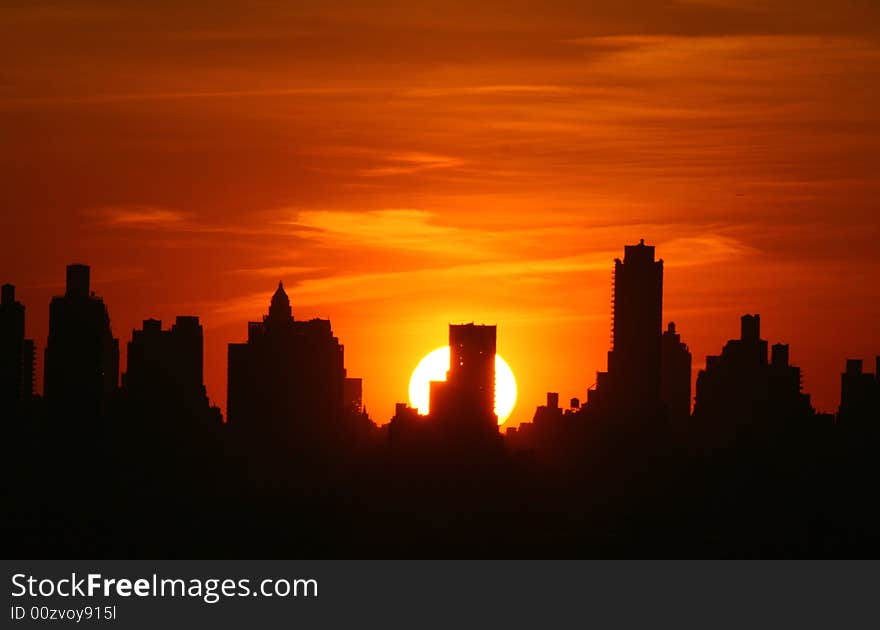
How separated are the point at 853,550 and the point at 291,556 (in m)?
54.1

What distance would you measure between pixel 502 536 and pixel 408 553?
50.9 ft

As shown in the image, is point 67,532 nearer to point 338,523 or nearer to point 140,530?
point 140,530

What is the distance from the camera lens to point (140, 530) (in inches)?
7726
